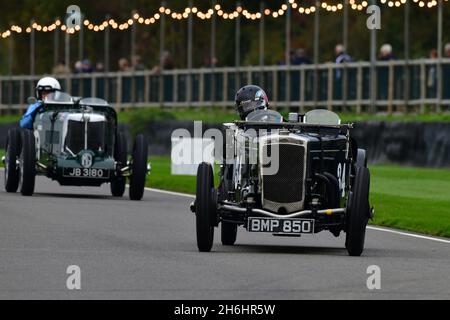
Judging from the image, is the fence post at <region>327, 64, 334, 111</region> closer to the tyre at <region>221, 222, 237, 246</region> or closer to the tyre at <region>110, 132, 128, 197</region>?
the tyre at <region>110, 132, 128, 197</region>

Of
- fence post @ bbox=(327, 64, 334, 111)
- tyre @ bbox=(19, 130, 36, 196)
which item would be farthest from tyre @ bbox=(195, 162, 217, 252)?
fence post @ bbox=(327, 64, 334, 111)

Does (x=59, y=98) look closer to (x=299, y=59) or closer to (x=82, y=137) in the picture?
(x=82, y=137)

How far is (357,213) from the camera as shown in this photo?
15766 millimetres

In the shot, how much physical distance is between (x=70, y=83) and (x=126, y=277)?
43.2 m

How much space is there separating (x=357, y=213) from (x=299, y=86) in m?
29.8

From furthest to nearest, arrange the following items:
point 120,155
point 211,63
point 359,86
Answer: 1. point 211,63
2. point 359,86
3. point 120,155

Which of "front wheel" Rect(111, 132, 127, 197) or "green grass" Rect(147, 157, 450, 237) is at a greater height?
"front wheel" Rect(111, 132, 127, 197)

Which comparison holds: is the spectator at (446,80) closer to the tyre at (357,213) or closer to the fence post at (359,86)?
the fence post at (359,86)

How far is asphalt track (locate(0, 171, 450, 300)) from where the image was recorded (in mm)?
12338

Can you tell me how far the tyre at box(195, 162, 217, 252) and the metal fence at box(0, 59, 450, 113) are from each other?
78.9 feet

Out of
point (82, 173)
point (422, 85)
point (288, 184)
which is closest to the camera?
point (288, 184)

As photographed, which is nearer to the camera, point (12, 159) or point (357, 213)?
point (357, 213)

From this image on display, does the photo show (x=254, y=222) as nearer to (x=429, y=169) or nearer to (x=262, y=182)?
(x=262, y=182)

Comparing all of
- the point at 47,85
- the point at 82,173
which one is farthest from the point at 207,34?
the point at 82,173
